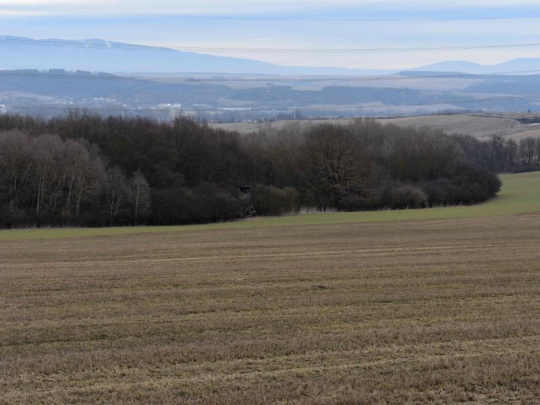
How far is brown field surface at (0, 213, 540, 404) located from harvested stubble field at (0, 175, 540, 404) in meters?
0.03

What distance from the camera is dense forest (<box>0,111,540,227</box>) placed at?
54.8 m

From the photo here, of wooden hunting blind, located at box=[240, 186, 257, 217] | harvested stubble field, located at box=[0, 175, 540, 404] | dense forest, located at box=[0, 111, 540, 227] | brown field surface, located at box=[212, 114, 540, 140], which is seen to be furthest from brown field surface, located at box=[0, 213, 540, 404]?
brown field surface, located at box=[212, 114, 540, 140]

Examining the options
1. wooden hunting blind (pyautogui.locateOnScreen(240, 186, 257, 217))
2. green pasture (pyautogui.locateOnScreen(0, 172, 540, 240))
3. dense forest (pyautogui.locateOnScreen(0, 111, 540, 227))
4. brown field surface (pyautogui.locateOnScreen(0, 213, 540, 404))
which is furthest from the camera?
wooden hunting blind (pyautogui.locateOnScreen(240, 186, 257, 217))

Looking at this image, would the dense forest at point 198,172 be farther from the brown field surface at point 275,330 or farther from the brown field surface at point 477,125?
the brown field surface at point 477,125

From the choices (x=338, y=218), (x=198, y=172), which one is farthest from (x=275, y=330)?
(x=198, y=172)

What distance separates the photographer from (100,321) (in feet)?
41.9

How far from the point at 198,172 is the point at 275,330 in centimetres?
5684

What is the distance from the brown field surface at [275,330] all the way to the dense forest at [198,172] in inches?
1277

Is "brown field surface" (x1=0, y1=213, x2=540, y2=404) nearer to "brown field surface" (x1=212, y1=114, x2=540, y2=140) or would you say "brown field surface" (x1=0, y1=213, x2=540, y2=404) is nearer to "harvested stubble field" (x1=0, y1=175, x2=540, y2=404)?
"harvested stubble field" (x1=0, y1=175, x2=540, y2=404)

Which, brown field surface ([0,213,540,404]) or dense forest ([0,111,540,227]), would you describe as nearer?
brown field surface ([0,213,540,404])

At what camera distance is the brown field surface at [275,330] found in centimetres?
854

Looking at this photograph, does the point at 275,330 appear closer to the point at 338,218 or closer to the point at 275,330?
the point at 275,330

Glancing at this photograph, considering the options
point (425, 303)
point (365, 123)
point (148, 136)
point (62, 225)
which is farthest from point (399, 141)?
point (425, 303)

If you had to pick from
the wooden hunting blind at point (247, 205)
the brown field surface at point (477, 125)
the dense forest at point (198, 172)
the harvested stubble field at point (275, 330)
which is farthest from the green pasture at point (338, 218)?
the brown field surface at point (477, 125)
